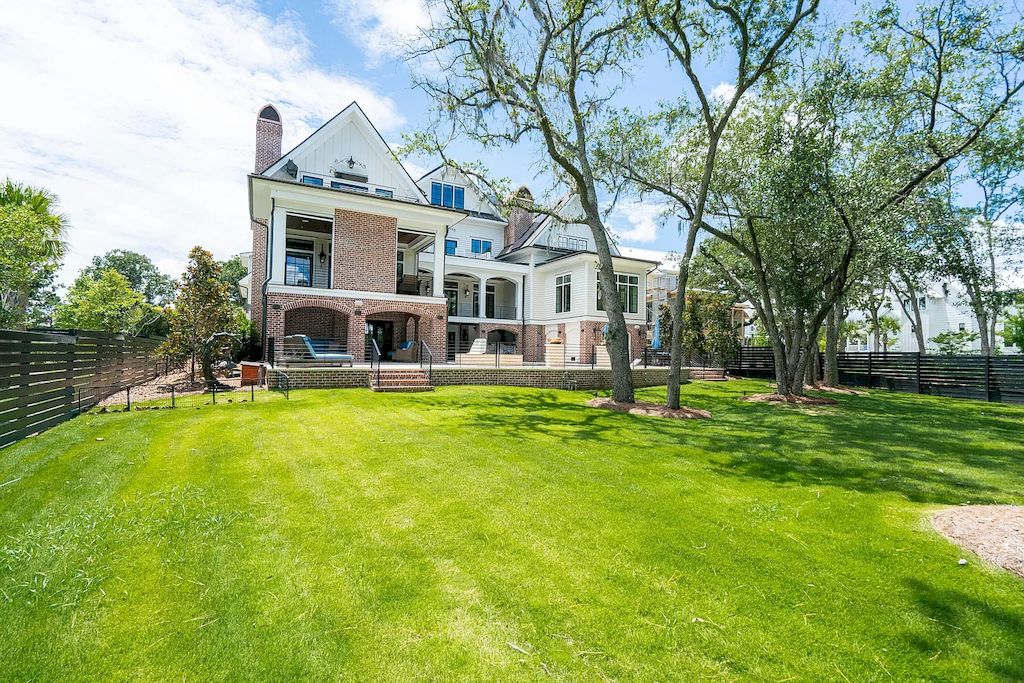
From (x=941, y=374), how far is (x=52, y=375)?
27.5 m

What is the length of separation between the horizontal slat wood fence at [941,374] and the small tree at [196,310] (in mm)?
25844

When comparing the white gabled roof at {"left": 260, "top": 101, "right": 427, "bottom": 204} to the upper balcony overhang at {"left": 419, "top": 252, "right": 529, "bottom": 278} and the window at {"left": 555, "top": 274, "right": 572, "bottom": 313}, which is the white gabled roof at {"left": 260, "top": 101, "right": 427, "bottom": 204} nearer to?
the upper balcony overhang at {"left": 419, "top": 252, "right": 529, "bottom": 278}

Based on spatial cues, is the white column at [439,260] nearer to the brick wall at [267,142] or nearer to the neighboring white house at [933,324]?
the brick wall at [267,142]

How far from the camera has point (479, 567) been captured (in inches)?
128

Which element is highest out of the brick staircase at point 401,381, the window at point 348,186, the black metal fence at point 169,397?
the window at point 348,186

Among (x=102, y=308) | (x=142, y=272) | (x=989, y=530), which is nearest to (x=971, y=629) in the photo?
(x=989, y=530)

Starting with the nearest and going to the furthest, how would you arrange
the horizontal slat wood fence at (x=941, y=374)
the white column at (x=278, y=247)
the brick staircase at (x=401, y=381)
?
the brick staircase at (x=401, y=381)
the horizontal slat wood fence at (x=941, y=374)
the white column at (x=278, y=247)

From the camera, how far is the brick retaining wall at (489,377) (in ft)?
43.2

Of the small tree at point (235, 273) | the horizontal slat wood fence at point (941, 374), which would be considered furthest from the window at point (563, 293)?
the small tree at point (235, 273)

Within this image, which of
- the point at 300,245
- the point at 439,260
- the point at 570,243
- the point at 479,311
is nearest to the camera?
the point at 439,260

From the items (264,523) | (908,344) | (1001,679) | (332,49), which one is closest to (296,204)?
(332,49)

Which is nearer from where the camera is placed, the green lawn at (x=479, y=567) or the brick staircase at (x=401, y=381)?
the green lawn at (x=479, y=567)

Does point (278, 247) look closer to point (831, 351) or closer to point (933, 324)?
point (831, 351)

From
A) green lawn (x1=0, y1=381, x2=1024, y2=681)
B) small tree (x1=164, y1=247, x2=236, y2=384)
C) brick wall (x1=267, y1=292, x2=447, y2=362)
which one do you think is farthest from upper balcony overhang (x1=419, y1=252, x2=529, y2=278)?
green lawn (x1=0, y1=381, x2=1024, y2=681)
